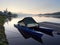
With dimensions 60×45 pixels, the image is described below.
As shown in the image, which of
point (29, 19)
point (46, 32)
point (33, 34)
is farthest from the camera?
point (29, 19)

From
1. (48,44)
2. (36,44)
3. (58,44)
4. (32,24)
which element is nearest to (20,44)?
(36,44)

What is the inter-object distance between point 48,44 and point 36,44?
327 centimetres

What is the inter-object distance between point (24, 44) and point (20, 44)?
108cm

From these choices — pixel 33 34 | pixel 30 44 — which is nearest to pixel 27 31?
pixel 33 34

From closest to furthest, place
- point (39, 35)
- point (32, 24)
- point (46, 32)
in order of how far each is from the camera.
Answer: point (39, 35), point (46, 32), point (32, 24)

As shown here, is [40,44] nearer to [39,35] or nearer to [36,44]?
[36,44]

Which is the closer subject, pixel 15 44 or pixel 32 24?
pixel 15 44

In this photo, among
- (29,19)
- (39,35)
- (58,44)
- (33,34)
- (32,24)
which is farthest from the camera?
(29,19)

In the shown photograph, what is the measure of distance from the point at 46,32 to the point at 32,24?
970cm

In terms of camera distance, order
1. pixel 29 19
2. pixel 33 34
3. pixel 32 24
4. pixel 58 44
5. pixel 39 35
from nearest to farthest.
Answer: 1. pixel 58 44
2. pixel 39 35
3. pixel 33 34
4. pixel 32 24
5. pixel 29 19

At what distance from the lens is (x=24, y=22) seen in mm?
65625

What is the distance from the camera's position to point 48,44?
36.6m

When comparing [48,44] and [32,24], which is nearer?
[48,44]

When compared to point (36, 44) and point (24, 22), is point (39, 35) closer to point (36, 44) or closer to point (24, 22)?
point (36, 44)
